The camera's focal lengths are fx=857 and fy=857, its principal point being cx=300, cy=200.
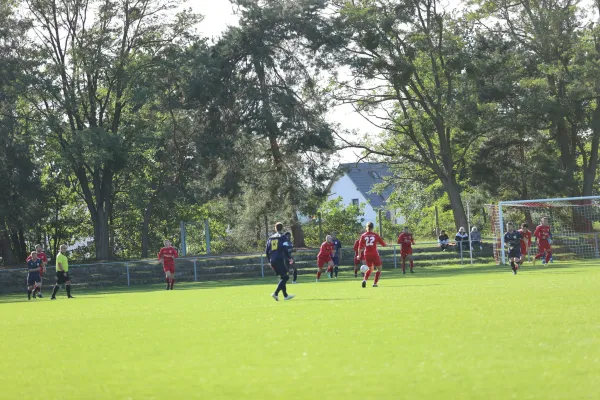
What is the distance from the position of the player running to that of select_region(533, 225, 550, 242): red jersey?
19503mm

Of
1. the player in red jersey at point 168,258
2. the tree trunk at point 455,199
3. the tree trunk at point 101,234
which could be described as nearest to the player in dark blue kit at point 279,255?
the player in red jersey at point 168,258

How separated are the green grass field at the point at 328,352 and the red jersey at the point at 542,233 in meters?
17.7

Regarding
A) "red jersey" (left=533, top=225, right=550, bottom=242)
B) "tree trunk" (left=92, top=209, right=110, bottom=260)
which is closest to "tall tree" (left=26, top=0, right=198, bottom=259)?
"tree trunk" (left=92, top=209, right=110, bottom=260)

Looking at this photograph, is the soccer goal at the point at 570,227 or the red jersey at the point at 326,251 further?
the soccer goal at the point at 570,227

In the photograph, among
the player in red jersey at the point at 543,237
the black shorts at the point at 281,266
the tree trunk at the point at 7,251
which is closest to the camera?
the black shorts at the point at 281,266

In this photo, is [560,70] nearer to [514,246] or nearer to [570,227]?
[570,227]

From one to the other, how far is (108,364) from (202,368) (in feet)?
4.75

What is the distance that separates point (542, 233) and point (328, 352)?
26.7m

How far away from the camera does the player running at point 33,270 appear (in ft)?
104

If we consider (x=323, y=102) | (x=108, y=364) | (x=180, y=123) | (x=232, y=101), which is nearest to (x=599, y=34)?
(x=323, y=102)

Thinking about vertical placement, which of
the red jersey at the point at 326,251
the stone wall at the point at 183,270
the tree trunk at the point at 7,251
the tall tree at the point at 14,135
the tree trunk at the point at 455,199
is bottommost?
the stone wall at the point at 183,270

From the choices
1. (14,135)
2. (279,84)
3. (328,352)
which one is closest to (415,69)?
(279,84)

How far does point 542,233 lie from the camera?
115 ft

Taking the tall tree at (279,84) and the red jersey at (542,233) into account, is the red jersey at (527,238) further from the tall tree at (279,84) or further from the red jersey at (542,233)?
the tall tree at (279,84)
